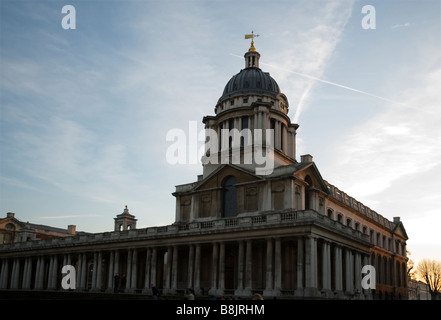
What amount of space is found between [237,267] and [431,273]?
75716 mm

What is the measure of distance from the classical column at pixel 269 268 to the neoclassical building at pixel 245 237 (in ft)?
0.28

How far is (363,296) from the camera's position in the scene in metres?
46.5

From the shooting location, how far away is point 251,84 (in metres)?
60.3

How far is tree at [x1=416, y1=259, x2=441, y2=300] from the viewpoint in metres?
103

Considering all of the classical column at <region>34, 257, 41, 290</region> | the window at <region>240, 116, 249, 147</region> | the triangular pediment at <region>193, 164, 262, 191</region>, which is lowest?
the classical column at <region>34, 257, 41, 290</region>

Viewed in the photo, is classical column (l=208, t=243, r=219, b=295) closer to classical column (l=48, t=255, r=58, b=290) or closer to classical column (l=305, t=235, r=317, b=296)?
classical column (l=305, t=235, r=317, b=296)

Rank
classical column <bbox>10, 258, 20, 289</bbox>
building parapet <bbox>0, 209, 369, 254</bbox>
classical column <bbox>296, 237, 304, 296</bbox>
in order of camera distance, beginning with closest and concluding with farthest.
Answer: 1. classical column <bbox>296, 237, 304, 296</bbox>
2. building parapet <bbox>0, 209, 369, 254</bbox>
3. classical column <bbox>10, 258, 20, 289</bbox>

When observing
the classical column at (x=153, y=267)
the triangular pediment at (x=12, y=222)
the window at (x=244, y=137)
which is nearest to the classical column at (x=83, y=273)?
the classical column at (x=153, y=267)

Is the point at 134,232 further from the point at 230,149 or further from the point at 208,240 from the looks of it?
the point at 230,149

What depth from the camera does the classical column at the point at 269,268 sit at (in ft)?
129

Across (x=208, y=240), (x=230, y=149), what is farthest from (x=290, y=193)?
(x=230, y=149)

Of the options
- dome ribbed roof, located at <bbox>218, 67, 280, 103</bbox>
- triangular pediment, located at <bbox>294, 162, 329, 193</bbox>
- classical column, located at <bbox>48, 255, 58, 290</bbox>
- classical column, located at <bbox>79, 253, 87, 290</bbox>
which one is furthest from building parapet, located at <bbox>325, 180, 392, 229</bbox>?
classical column, located at <bbox>48, 255, 58, 290</bbox>

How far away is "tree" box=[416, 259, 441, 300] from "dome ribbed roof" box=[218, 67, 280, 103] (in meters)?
66.2
